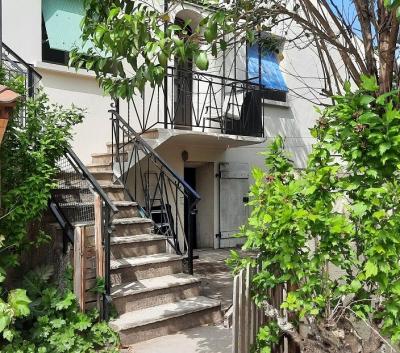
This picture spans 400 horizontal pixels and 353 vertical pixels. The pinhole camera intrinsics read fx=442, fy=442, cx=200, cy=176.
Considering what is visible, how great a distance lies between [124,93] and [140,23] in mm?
549

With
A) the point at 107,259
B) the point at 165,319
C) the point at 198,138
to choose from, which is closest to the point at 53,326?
the point at 107,259

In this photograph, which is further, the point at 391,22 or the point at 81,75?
the point at 81,75

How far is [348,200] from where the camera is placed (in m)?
2.67

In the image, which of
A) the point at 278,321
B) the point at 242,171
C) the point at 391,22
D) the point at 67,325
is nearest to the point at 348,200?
the point at 278,321

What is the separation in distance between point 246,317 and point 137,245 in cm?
258

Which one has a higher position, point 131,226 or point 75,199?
point 75,199

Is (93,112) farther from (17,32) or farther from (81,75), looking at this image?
(17,32)

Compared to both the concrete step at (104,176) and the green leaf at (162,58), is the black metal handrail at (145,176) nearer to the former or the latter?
the concrete step at (104,176)

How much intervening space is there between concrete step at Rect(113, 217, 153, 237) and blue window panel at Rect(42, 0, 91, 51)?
125 inches

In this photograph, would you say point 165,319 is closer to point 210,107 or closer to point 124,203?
point 124,203

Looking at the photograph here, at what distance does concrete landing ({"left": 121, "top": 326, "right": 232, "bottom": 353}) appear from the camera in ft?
13.5

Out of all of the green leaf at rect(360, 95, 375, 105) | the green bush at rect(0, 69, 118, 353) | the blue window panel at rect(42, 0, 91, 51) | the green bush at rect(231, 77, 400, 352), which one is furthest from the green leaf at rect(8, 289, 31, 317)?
the blue window panel at rect(42, 0, 91, 51)

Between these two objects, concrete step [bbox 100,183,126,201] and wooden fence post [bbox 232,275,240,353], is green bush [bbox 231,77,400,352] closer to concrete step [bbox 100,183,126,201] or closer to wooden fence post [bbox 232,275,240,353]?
wooden fence post [bbox 232,275,240,353]

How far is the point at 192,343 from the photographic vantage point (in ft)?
14.1
